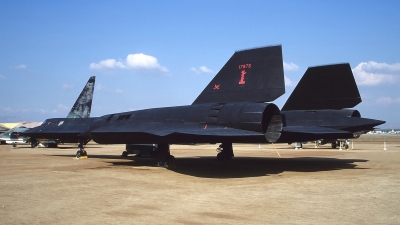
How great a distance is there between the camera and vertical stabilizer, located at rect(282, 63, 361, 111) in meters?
18.0

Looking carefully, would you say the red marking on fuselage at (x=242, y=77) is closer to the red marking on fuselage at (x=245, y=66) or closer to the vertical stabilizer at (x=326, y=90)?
the red marking on fuselage at (x=245, y=66)

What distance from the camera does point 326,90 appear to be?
1869 cm

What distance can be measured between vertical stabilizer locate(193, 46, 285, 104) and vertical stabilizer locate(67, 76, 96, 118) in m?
13.6

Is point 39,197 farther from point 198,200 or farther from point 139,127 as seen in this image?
point 139,127

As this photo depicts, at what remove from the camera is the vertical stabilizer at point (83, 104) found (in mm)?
27797

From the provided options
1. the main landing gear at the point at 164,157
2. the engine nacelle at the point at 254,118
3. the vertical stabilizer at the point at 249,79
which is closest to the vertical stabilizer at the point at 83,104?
the main landing gear at the point at 164,157

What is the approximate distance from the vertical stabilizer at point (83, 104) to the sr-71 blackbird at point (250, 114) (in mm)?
8673

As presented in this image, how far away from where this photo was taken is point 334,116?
666 inches

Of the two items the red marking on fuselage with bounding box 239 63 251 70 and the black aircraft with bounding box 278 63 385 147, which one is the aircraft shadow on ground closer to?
the black aircraft with bounding box 278 63 385 147

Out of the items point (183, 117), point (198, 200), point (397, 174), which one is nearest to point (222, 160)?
point (183, 117)

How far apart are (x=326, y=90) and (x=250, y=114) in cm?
667

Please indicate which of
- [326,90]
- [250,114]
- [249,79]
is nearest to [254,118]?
[250,114]

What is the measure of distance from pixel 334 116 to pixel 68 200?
12342 mm

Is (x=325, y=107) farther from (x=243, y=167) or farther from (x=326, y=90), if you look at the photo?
(x=243, y=167)
